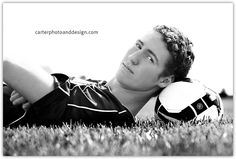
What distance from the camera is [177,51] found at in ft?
10.3

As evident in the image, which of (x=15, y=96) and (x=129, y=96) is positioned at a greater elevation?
(x=15, y=96)

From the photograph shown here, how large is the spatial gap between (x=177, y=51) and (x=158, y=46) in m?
0.18

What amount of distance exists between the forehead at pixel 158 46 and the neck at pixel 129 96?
36 cm

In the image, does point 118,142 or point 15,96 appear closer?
point 118,142

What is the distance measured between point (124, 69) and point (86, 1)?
69 centimetres

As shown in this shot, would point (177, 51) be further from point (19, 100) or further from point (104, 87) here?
point (19, 100)

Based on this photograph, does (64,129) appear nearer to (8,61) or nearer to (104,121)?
(104,121)

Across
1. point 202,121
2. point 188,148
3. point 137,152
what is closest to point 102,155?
point 137,152

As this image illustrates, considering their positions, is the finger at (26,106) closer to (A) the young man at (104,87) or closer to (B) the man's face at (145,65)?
(A) the young man at (104,87)

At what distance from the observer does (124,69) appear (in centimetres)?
313

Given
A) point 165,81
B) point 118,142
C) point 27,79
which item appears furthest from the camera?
point 165,81

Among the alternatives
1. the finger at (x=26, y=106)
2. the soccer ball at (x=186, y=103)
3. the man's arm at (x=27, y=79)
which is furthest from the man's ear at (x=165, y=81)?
the finger at (x=26, y=106)

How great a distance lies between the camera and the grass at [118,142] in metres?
2.10

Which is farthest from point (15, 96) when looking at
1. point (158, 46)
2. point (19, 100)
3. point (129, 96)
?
point (158, 46)
